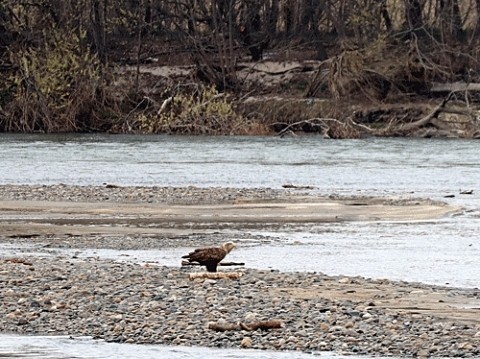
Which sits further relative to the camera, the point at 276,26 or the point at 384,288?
the point at 276,26

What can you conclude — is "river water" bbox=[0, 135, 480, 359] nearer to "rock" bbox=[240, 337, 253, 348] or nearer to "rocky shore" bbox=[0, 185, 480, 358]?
"rock" bbox=[240, 337, 253, 348]

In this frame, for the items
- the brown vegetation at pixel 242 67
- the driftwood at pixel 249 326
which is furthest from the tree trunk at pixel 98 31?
the driftwood at pixel 249 326

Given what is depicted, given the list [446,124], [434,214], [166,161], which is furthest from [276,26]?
[434,214]

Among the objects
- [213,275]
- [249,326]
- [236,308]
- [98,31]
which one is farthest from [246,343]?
[98,31]

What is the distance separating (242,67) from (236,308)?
45.9 m

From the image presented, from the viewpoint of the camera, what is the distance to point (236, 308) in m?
12.2

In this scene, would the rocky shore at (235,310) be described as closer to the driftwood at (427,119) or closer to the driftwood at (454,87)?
the driftwood at (427,119)

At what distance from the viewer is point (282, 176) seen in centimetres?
3312

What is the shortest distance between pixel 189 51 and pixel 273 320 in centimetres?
4657

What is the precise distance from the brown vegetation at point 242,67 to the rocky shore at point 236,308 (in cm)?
3627

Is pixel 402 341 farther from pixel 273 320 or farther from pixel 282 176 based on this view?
pixel 282 176

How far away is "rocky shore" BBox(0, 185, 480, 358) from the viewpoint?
36.0 ft

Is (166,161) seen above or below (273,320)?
below

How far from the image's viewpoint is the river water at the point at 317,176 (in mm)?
16281
